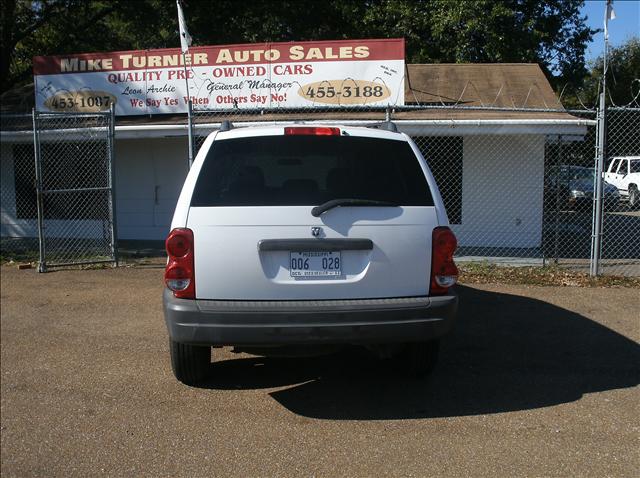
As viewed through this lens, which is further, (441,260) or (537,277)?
(537,277)

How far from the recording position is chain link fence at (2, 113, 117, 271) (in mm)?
11609

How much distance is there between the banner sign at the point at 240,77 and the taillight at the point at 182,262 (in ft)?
22.7

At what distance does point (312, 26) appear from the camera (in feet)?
66.5

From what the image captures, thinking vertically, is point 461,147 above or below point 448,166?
above

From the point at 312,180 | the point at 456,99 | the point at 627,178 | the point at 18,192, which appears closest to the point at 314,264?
the point at 312,180

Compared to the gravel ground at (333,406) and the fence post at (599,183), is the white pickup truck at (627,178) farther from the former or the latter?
the gravel ground at (333,406)

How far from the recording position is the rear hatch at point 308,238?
151 inches

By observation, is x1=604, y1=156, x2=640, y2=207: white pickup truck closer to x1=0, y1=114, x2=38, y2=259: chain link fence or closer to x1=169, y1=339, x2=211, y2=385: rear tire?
x1=0, y1=114, x2=38, y2=259: chain link fence

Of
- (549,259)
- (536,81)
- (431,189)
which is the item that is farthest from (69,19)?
(431,189)

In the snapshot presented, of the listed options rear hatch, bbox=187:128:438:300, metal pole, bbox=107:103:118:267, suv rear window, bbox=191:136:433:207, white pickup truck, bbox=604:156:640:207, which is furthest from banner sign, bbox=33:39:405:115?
white pickup truck, bbox=604:156:640:207

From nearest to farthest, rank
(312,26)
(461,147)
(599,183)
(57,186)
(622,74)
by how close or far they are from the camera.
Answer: (599,183), (461,147), (57,186), (312,26), (622,74)

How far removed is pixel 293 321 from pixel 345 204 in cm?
82

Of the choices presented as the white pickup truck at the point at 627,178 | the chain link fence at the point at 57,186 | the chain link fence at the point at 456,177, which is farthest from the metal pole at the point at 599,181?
the white pickup truck at the point at 627,178

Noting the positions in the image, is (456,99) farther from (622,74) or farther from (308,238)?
(622,74)
